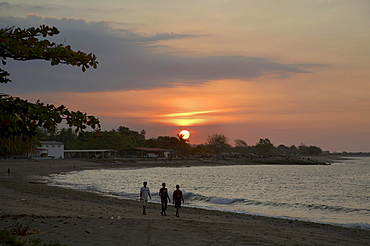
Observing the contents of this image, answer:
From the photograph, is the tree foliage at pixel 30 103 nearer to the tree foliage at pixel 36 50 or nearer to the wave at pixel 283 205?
the tree foliage at pixel 36 50

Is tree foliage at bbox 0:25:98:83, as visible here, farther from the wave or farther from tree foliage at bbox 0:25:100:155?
the wave

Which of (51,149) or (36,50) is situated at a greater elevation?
(36,50)

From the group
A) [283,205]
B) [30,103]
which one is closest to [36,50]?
[30,103]

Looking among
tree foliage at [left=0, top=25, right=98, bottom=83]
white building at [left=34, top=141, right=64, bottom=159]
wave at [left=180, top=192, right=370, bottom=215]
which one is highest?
tree foliage at [left=0, top=25, right=98, bottom=83]

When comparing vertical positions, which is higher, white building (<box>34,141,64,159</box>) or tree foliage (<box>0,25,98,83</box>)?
tree foliage (<box>0,25,98,83</box>)

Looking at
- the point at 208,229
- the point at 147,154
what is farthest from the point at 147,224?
the point at 147,154

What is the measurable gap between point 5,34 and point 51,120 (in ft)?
7.46

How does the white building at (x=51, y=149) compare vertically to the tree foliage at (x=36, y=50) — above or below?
below

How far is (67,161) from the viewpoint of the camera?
338 ft

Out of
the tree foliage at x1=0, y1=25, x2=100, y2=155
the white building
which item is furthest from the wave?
the white building

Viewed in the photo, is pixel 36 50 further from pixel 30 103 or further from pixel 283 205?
pixel 283 205

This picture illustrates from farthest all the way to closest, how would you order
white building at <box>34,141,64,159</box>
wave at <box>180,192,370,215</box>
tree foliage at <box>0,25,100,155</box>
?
white building at <box>34,141,64,159</box>
wave at <box>180,192,370,215</box>
tree foliage at <box>0,25,100,155</box>

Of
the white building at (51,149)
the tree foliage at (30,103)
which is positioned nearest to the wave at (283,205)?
the tree foliage at (30,103)

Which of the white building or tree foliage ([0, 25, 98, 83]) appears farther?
the white building
